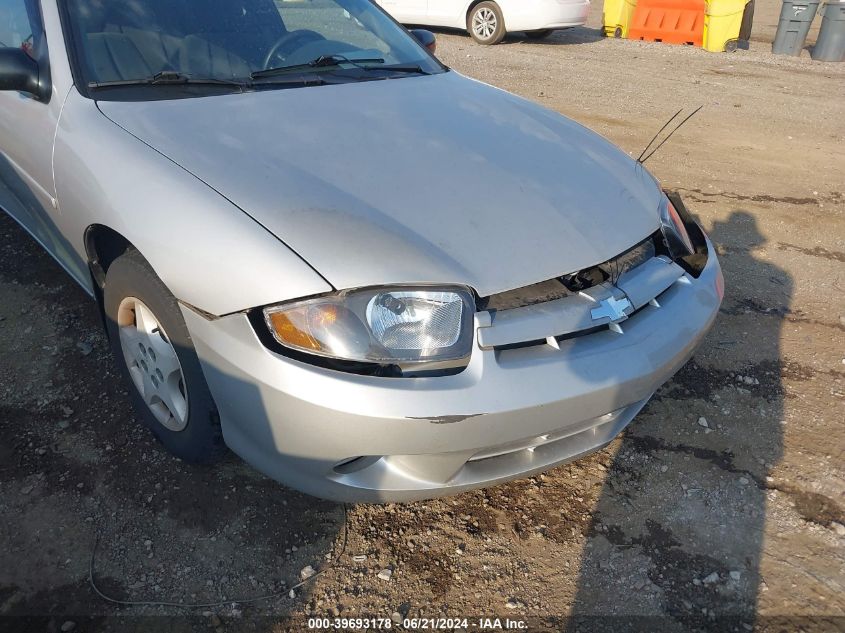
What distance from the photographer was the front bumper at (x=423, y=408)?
158 cm

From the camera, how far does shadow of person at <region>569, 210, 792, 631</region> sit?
1.89 metres

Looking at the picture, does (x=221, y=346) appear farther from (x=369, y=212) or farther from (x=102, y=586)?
(x=102, y=586)

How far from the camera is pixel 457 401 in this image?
5.21ft

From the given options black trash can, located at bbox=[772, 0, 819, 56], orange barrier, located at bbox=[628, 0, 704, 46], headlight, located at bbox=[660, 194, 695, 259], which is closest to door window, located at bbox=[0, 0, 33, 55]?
headlight, located at bbox=[660, 194, 695, 259]

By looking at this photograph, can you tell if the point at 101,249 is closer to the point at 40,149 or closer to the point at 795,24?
the point at 40,149

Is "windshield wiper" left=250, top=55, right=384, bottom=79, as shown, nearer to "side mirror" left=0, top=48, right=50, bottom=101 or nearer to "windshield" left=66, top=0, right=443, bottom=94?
"windshield" left=66, top=0, right=443, bottom=94

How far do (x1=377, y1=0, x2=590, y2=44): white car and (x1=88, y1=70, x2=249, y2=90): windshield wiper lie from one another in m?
8.88

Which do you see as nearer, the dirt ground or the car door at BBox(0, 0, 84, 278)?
the dirt ground

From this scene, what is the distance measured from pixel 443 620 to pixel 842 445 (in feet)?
5.74

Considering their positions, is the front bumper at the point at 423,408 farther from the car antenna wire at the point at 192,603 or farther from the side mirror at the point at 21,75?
the side mirror at the point at 21,75

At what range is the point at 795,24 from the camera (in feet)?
34.6

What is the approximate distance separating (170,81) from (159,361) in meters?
1.03

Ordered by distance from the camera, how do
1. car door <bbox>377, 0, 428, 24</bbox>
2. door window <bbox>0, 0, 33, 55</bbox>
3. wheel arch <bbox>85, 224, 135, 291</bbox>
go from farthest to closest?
car door <bbox>377, 0, 428, 24</bbox> → door window <bbox>0, 0, 33, 55</bbox> → wheel arch <bbox>85, 224, 135, 291</bbox>

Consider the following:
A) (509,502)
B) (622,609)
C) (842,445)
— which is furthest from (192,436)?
(842,445)
